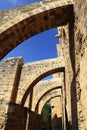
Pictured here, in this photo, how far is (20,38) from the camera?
17.0 ft

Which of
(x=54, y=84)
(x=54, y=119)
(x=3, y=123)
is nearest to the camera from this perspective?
(x=3, y=123)

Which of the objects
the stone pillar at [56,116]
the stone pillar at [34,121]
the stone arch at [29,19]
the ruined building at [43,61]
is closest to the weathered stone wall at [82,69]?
the ruined building at [43,61]

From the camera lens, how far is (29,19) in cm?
473

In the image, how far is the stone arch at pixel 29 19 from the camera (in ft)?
15.4

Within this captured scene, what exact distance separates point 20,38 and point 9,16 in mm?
658

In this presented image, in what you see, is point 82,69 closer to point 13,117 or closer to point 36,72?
point 13,117

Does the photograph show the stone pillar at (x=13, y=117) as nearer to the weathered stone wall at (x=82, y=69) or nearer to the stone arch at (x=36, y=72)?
the stone arch at (x=36, y=72)

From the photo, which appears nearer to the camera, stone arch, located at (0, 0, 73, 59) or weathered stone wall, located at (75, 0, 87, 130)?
weathered stone wall, located at (75, 0, 87, 130)

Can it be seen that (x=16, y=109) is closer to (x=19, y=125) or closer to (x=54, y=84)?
(x=19, y=125)

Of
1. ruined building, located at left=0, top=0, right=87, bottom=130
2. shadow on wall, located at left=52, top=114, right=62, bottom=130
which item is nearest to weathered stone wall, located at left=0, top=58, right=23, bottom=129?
ruined building, located at left=0, top=0, right=87, bottom=130

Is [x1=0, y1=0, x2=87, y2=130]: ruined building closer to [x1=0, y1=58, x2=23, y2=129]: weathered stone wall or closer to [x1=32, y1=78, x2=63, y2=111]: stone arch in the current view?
[x1=0, y1=58, x2=23, y2=129]: weathered stone wall

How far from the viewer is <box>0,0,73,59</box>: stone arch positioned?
4.69m

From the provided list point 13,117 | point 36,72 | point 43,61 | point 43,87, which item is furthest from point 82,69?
point 43,87

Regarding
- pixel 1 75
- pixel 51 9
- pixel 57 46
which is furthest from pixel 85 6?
pixel 57 46
